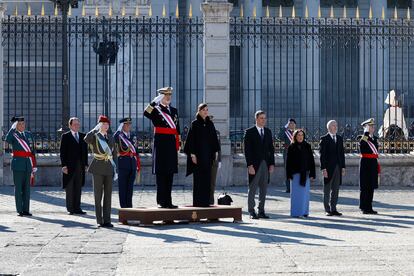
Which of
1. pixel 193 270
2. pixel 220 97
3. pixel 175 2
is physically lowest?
pixel 193 270

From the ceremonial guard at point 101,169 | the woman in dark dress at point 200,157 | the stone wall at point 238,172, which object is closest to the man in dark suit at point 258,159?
the woman in dark dress at point 200,157

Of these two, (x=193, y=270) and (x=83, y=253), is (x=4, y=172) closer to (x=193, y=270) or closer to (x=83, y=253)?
(x=83, y=253)

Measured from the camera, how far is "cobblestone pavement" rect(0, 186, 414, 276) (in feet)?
32.9

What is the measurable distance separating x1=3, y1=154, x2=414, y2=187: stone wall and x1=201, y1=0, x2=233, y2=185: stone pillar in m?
0.20

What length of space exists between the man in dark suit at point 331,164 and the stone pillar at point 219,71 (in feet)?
18.5

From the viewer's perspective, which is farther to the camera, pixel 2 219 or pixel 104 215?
pixel 2 219

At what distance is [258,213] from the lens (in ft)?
52.3

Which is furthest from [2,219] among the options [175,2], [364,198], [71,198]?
[175,2]

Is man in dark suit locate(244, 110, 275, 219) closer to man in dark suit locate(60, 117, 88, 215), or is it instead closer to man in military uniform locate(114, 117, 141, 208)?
man in military uniform locate(114, 117, 141, 208)

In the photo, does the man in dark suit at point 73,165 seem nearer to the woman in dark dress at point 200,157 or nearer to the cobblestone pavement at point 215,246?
the cobblestone pavement at point 215,246

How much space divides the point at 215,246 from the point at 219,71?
10.8m

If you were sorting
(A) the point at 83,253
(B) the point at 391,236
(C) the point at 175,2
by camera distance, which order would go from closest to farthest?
(A) the point at 83,253, (B) the point at 391,236, (C) the point at 175,2

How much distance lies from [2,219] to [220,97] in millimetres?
7577

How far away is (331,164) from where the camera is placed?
16.5 m
